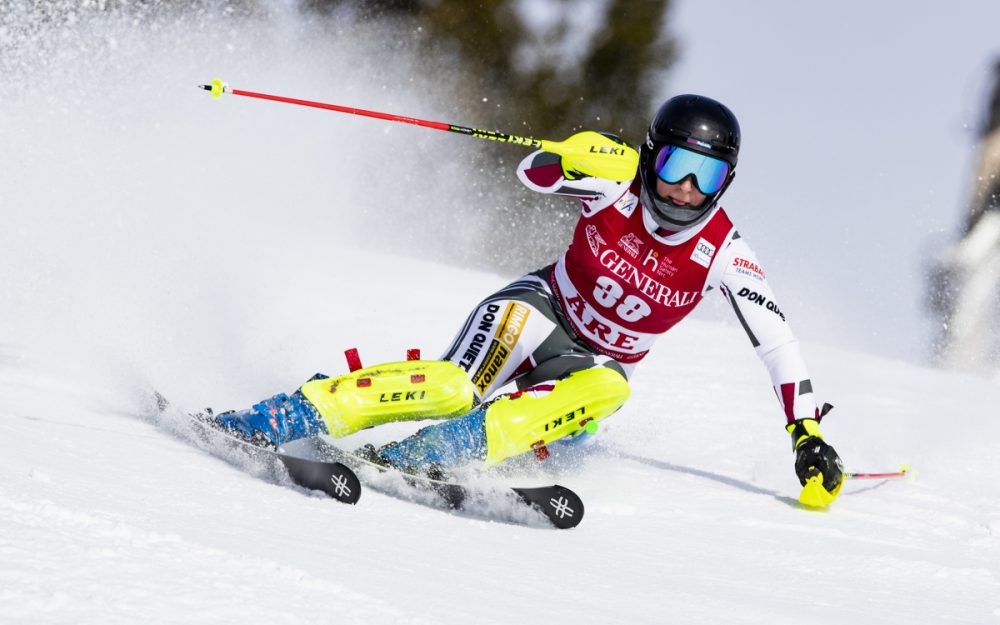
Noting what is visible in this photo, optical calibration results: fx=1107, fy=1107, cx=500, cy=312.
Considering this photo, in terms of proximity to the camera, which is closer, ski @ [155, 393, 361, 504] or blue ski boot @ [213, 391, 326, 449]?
ski @ [155, 393, 361, 504]

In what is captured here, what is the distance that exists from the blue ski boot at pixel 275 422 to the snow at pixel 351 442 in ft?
0.45

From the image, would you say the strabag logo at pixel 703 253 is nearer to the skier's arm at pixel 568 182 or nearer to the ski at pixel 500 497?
the skier's arm at pixel 568 182

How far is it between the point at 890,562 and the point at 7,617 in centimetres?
280

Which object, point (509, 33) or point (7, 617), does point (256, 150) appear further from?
point (7, 617)

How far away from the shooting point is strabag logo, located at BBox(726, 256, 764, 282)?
14.0 ft

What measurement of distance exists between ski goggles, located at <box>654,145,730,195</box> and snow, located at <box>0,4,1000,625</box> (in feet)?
3.97

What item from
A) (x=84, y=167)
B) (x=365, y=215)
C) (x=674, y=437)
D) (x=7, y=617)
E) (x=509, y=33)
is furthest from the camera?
(x=509, y=33)

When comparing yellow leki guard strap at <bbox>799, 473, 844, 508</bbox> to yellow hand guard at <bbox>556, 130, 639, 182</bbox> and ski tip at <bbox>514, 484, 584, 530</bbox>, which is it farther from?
yellow hand guard at <bbox>556, 130, 639, 182</bbox>

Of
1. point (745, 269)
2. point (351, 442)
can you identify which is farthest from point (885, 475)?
point (351, 442)

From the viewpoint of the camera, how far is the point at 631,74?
19625mm

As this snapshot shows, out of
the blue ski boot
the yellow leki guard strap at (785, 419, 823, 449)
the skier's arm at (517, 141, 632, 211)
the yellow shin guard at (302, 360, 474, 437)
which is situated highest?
the skier's arm at (517, 141, 632, 211)

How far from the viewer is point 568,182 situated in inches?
165

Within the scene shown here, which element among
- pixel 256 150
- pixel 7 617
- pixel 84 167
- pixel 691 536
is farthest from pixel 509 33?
pixel 7 617

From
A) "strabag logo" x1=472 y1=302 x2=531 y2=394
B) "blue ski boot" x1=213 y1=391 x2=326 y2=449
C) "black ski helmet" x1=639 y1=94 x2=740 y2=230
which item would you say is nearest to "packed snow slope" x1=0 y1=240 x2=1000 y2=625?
"blue ski boot" x1=213 y1=391 x2=326 y2=449
